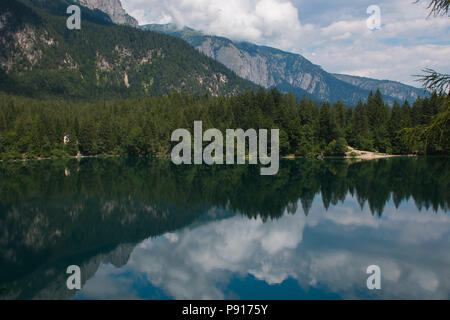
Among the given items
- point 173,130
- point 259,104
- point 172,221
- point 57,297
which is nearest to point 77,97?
point 173,130

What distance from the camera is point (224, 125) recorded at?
301 feet

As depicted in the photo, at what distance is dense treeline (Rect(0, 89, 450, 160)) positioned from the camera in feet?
279

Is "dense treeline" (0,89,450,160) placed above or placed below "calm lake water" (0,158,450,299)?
above

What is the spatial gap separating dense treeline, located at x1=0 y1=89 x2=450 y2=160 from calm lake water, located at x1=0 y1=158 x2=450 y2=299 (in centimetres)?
3788

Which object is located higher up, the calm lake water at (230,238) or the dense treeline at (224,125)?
the dense treeline at (224,125)

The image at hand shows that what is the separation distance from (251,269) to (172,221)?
1316cm

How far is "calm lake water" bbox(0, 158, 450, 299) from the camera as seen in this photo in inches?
684

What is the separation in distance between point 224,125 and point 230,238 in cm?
6737

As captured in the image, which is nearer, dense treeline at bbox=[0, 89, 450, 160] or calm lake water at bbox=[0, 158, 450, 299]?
calm lake water at bbox=[0, 158, 450, 299]

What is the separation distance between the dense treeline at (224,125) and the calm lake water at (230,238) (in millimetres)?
37878

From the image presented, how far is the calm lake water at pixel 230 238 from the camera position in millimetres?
17375

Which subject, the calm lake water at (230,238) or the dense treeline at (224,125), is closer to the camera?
the calm lake water at (230,238)

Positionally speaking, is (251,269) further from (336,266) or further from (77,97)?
(77,97)
